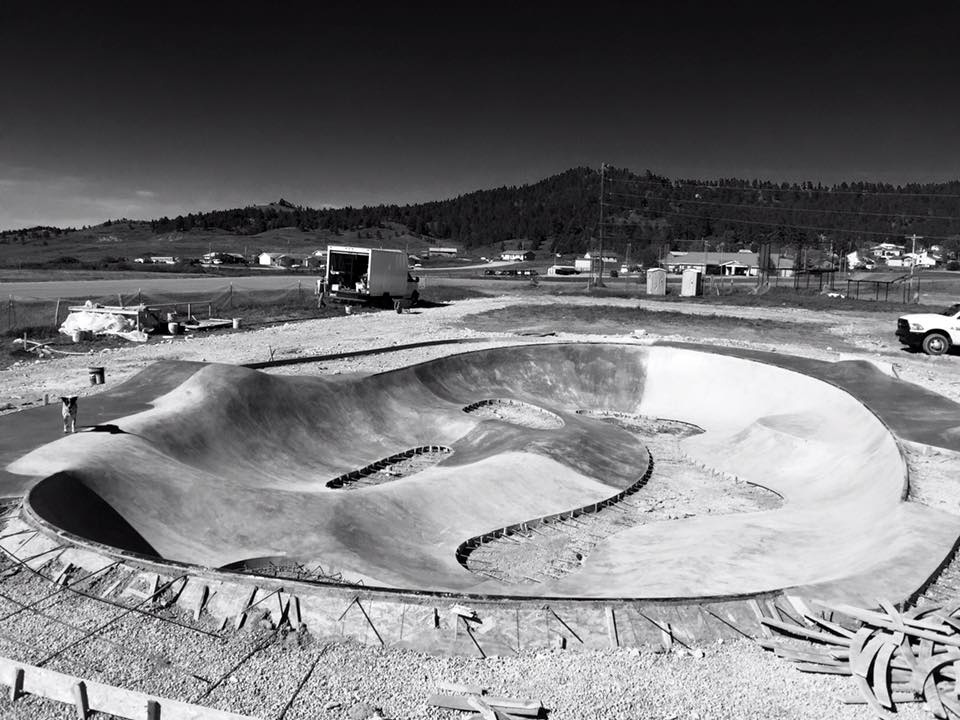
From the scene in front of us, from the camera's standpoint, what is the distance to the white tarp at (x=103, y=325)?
29516 mm

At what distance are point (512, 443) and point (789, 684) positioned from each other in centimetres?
1037

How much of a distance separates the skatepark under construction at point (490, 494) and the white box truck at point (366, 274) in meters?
22.0

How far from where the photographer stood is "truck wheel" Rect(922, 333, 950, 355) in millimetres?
29750

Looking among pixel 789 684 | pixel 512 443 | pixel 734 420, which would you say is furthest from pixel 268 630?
pixel 734 420

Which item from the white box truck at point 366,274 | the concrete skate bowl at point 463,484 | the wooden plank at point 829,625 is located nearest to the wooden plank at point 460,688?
the concrete skate bowl at point 463,484

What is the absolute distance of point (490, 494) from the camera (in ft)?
46.4

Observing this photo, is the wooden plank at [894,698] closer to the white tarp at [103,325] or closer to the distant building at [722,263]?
the white tarp at [103,325]

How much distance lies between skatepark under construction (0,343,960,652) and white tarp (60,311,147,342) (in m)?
12.9

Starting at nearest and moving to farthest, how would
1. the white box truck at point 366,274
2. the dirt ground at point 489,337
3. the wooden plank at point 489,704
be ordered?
the wooden plank at point 489,704 → the dirt ground at point 489,337 → the white box truck at point 366,274

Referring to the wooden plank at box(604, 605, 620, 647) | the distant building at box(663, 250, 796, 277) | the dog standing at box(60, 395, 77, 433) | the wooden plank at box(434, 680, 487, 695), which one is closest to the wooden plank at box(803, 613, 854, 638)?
the wooden plank at box(604, 605, 620, 647)

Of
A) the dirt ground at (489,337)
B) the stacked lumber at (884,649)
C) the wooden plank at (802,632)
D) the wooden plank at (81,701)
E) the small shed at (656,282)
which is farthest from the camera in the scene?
the small shed at (656,282)

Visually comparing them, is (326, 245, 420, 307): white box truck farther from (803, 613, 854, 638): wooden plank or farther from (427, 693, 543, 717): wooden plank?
(427, 693, 543, 717): wooden plank

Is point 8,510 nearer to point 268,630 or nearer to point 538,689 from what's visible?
point 268,630

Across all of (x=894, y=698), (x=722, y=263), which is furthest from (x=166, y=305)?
(x=722, y=263)
